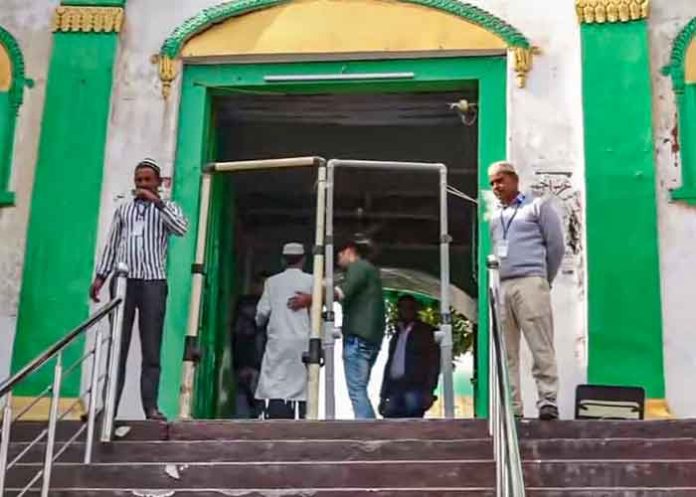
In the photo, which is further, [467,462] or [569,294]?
[569,294]

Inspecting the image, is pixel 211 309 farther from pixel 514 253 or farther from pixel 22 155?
pixel 514 253

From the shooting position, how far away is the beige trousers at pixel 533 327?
22.9 ft

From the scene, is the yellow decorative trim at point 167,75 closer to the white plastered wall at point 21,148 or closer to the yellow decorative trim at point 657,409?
the white plastered wall at point 21,148

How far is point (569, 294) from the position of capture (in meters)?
8.34

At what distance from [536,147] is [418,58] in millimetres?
1136

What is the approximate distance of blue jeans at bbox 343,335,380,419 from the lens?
8.34 m

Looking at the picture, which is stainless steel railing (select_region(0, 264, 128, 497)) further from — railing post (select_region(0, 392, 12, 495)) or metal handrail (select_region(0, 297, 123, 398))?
railing post (select_region(0, 392, 12, 495))

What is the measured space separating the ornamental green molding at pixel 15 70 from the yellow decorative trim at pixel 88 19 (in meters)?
0.33

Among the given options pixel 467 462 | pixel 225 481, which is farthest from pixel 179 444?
pixel 467 462

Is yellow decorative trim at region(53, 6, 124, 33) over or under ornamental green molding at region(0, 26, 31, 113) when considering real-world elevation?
over

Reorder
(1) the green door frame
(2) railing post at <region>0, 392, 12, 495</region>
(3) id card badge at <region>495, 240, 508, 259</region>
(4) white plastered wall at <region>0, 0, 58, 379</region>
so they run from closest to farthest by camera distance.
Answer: (2) railing post at <region>0, 392, 12, 495</region>, (3) id card badge at <region>495, 240, 508, 259</region>, (1) the green door frame, (4) white plastered wall at <region>0, 0, 58, 379</region>

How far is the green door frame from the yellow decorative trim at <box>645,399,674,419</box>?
1.09m

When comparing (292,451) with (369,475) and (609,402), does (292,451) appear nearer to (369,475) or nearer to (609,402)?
(369,475)

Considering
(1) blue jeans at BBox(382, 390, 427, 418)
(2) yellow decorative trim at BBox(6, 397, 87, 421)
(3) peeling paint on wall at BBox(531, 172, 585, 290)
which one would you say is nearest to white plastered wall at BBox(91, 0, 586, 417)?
(3) peeling paint on wall at BBox(531, 172, 585, 290)
